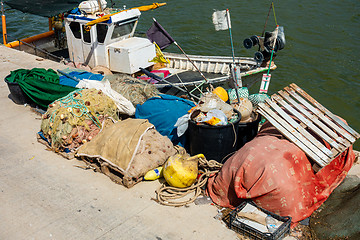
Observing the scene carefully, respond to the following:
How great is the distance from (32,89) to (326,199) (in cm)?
639

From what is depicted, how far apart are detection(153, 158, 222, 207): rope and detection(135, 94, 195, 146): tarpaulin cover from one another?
95 cm

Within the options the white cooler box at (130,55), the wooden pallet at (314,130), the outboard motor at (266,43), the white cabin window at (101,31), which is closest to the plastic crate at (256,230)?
the wooden pallet at (314,130)

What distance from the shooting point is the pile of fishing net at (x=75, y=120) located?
6707mm

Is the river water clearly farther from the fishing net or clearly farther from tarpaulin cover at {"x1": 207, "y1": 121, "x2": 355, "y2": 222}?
the fishing net

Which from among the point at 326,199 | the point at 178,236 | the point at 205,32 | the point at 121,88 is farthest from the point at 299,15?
the point at 178,236

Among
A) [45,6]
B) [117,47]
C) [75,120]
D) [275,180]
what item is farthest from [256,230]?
[45,6]

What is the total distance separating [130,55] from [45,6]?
3795 mm

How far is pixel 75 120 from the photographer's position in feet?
22.1

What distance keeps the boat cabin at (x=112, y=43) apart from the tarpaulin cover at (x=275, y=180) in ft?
17.5

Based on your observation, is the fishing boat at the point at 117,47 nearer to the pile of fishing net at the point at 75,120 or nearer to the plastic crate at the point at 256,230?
the pile of fishing net at the point at 75,120

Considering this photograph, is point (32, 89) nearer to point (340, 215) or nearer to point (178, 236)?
point (178, 236)

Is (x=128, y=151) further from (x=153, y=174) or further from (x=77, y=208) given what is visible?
(x=77, y=208)

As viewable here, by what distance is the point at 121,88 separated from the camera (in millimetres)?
8055

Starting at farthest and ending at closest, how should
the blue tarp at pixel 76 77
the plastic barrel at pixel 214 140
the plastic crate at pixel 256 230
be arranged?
1. the blue tarp at pixel 76 77
2. the plastic barrel at pixel 214 140
3. the plastic crate at pixel 256 230
